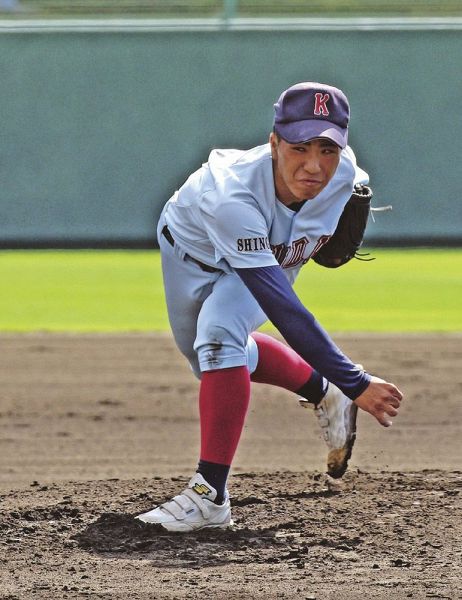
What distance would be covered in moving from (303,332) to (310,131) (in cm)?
61

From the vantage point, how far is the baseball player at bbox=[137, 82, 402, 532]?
3576 mm

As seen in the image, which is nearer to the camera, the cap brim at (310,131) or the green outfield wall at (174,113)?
the cap brim at (310,131)

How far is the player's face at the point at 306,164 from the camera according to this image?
361 centimetres

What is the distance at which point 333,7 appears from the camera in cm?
1588

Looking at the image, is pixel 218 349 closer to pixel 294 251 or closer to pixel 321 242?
pixel 294 251

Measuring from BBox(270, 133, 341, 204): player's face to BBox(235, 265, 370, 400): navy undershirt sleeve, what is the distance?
27 cm

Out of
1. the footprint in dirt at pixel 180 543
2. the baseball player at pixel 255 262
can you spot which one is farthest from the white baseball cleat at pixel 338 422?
the footprint in dirt at pixel 180 543

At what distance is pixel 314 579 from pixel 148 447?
222 cm

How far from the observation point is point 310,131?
354 cm

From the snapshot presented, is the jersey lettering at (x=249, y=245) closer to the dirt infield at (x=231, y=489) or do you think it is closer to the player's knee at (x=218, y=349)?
the player's knee at (x=218, y=349)

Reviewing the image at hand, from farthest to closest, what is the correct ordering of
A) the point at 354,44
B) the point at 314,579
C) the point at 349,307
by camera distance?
1. the point at 354,44
2. the point at 349,307
3. the point at 314,579

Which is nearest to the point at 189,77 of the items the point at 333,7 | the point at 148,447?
the point at 333,7

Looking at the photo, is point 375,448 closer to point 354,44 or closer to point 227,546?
point 227,546

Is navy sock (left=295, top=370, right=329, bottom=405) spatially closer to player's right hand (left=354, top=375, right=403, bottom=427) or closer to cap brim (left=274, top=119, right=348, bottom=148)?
player's right hand (left=354, top=375, right=403, bottom=427)
